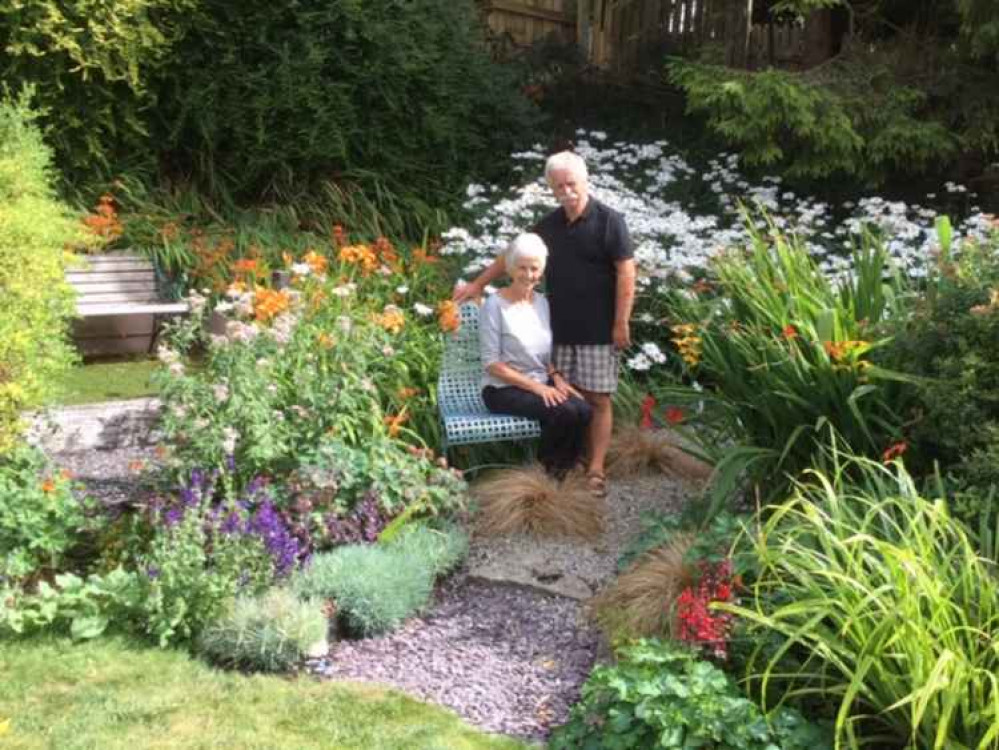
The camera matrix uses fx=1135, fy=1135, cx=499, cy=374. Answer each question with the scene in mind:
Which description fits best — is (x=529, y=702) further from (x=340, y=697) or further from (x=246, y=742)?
(x=246, y=742)

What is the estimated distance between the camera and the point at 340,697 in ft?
11.8

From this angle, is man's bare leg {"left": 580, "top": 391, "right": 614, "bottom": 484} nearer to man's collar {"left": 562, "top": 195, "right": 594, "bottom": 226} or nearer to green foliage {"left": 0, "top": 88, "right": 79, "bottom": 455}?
man's collar {"left": 562, "top": 195, "right": 594, "bottom": 226}

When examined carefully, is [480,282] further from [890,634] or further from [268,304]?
[890,634]

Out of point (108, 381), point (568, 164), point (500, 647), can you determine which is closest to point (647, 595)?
point (500, 647)

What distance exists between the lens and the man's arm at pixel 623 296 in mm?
5090

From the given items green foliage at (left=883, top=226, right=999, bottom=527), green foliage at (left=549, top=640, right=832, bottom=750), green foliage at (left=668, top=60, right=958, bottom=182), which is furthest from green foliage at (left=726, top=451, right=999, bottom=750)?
green foliage at (left=668, top=60, right=958, bottom=182)

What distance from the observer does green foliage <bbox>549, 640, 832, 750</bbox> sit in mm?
3010

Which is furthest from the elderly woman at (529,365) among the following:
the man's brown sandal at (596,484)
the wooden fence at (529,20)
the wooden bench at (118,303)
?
the wooden fence at (529,20)

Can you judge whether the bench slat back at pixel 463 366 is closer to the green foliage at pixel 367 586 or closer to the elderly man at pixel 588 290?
the elderly man at pixel 588 290

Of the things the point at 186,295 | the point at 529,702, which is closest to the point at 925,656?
the point at 529,702

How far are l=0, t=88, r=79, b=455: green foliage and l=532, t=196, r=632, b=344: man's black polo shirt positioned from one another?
2.21 metres

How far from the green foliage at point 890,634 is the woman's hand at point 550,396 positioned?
164 centimetres

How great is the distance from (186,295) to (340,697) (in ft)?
13.3

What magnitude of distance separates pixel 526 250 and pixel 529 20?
819 cm
